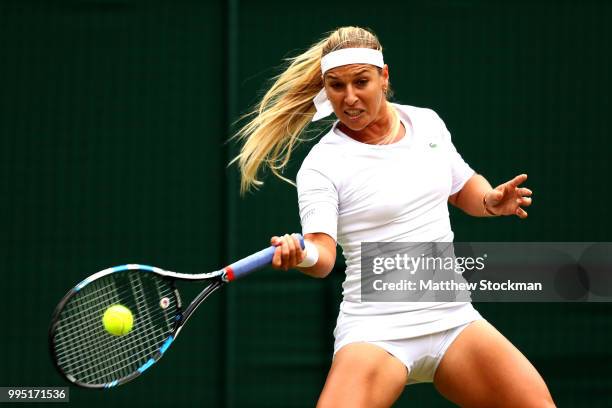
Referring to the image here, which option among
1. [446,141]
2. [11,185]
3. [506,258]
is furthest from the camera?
[506,258]

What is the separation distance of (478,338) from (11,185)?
2191 millimetres

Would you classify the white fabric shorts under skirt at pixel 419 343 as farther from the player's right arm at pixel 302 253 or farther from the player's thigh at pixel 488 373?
the player's right arm at pixel 302 253

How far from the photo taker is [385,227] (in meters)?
3.33

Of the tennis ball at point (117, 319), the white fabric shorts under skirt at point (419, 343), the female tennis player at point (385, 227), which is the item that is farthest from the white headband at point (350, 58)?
the tennis ball at point (117, 319)

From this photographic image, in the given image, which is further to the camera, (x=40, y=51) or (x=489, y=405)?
(x=40, y=51)

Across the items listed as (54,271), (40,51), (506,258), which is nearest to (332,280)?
(506,258)

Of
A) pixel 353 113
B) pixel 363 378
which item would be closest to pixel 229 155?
pixel 353 113

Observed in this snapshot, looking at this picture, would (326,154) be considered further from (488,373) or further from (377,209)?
(488,373)

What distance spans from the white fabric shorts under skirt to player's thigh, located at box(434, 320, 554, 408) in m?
0.02

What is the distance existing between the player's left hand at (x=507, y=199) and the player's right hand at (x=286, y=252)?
73 centimetres

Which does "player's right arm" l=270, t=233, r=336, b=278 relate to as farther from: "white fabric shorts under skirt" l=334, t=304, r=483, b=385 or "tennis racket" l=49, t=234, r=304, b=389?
"white fabric shorts under skirt" l=334, t=304, r=483, b=385

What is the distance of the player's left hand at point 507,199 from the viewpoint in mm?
3389

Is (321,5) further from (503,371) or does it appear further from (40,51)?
(503,371)

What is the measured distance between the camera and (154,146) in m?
4.71
